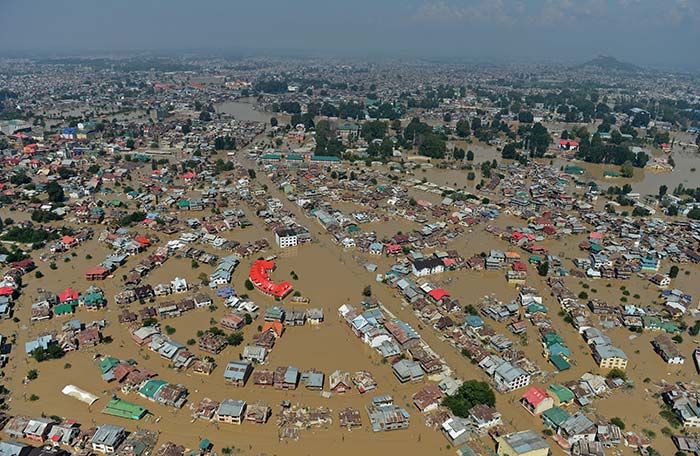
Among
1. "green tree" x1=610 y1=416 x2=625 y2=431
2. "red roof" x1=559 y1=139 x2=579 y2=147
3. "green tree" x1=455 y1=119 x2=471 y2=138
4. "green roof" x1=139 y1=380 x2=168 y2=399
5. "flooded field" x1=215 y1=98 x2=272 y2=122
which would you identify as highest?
"flooded field" x1=215 y1=98 x2=272 y2=122

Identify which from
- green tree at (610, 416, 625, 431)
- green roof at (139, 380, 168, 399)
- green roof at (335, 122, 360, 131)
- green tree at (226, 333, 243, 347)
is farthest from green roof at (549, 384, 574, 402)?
green roof at (335, 122, 360, 131)

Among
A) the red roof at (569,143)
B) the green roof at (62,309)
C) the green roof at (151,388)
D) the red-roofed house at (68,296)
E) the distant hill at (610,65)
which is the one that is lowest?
the green roof at (151,388)

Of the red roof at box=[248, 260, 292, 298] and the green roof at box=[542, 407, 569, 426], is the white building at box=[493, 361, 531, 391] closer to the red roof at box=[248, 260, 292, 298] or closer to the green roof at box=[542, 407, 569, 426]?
the green roof at box=[542, 407, 569, 426]

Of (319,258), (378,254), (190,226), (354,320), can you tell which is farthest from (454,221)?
(190,226)

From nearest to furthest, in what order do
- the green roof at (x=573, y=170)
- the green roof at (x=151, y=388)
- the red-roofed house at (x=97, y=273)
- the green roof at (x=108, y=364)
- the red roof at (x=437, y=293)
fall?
the green roof at (x=151, y=388) < the green roof at (x=108, y=364) < the red roof at (x=437, y=293) < the red-roofed house at (x=97, y=273) < the green roof at (x=573, y=170)

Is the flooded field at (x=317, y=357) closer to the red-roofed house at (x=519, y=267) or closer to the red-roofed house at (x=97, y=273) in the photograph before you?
the red-roofed house at (x=97, y=273)

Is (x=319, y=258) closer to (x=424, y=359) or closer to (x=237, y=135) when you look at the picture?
(x=424, y=359)

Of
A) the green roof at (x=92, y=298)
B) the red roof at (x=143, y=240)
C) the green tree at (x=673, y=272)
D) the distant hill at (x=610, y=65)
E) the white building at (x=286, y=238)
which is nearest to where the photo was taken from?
the green roof at (x=92, y=298)

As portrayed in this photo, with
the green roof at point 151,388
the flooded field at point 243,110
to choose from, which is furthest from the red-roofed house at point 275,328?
the flooded field at point 243,110
